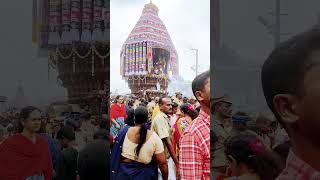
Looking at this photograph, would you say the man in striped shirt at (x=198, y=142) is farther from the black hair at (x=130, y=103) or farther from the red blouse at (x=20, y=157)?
the red blouse at (x=20, y=157)

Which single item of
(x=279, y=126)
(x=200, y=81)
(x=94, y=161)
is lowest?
(x=94, y=161)

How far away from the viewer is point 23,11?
237 centimetres

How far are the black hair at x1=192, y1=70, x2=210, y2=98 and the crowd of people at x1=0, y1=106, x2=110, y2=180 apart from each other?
480 millimetres

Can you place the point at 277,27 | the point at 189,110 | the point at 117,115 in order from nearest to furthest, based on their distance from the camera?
the point at 277,27 < the point at 189,110 < the point at 117,115

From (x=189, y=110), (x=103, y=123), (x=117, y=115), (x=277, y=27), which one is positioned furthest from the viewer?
(x=117, y=115)

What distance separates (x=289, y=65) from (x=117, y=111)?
1.02 meters

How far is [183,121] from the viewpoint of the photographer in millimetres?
2508

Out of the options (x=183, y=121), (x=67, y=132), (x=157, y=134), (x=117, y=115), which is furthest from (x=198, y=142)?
(x=67, y=132)

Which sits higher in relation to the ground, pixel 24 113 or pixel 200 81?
pixel 200 81

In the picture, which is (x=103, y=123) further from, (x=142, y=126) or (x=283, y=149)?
(x=283, y=149)

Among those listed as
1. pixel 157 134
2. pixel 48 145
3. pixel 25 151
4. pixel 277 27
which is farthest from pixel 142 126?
pixel 277 27

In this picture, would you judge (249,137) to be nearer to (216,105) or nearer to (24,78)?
(216,105)

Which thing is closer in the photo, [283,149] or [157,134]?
[283,149]

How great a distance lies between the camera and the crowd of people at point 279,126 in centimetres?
190
